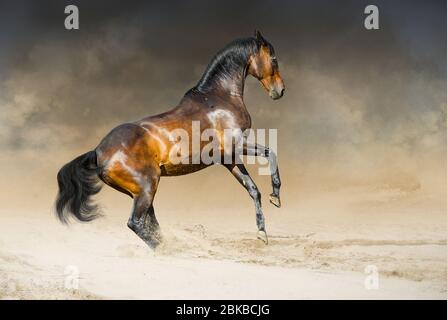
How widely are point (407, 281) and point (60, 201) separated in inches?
176

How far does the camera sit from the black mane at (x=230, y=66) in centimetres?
859

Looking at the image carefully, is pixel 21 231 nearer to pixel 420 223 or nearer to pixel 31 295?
pixel 31 295

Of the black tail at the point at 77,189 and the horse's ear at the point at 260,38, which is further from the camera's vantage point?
the horse's ear at the point at 260,38

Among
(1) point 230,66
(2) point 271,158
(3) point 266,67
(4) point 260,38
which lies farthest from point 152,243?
(4) point 260,38

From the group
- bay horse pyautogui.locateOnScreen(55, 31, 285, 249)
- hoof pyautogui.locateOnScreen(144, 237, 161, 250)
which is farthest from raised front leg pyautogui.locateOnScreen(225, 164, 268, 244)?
hoof pyautogui.locateOnScreen(144, 237, 161, 250)

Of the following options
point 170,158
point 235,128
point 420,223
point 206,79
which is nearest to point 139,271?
point 170,158

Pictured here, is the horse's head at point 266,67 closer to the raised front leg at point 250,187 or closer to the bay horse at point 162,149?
the bay horse at point 162,149

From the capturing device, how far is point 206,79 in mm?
8641

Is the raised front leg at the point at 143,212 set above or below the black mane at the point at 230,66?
below

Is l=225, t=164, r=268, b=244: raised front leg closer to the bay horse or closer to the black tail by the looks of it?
the bay horse

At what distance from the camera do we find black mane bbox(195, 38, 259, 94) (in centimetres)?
859

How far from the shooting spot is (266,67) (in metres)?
8.66

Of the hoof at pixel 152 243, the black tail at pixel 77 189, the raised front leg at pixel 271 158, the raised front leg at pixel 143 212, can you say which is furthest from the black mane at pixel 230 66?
the hoof at pixel 152 243

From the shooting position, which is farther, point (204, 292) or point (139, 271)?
point (139, 271)
